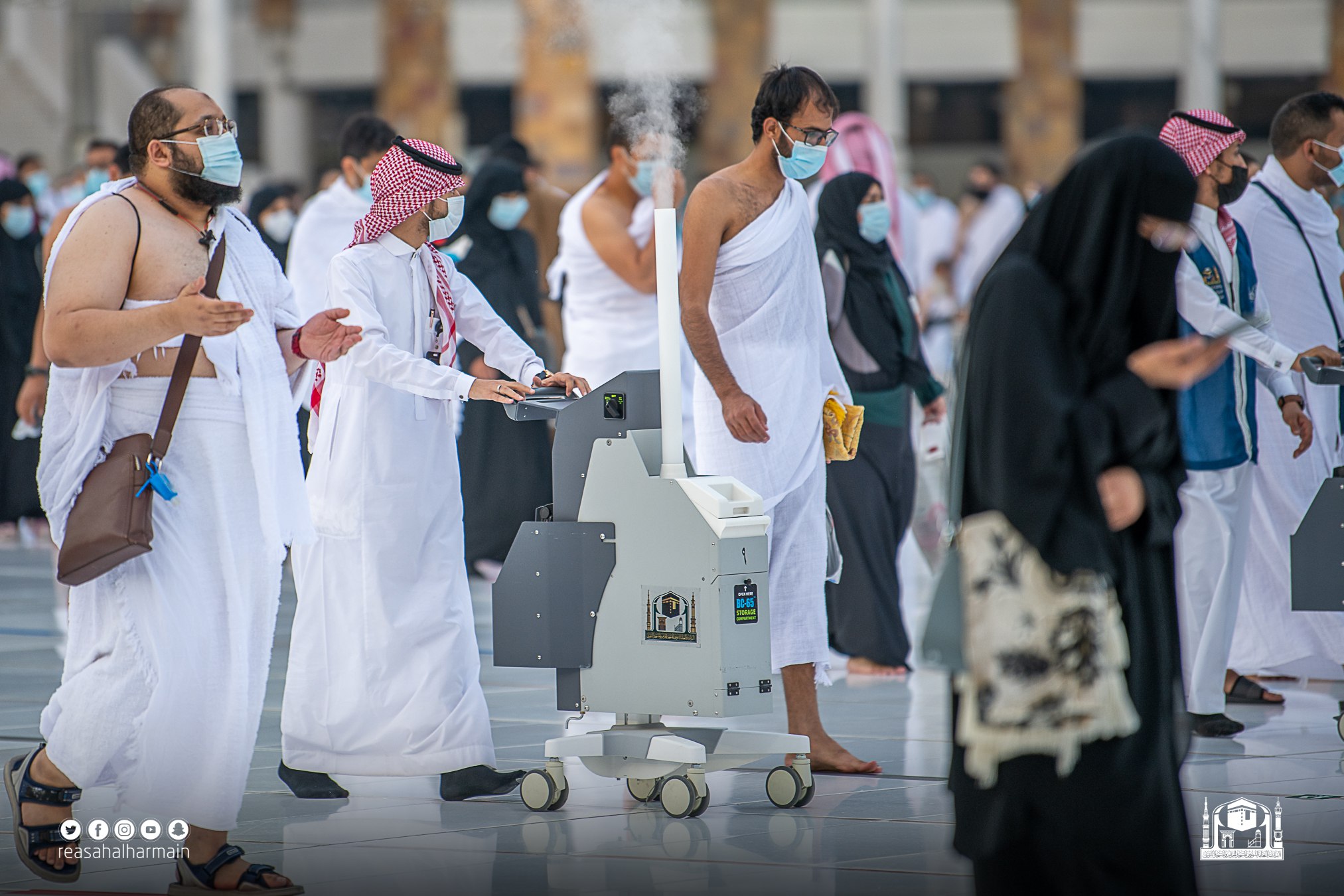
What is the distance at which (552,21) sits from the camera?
71.7 feet

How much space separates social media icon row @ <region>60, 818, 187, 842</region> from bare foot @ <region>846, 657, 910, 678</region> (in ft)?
11.4

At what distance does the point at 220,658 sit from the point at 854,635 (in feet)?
11.6

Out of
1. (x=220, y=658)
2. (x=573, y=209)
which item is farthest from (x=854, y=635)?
(x=220, y=658)

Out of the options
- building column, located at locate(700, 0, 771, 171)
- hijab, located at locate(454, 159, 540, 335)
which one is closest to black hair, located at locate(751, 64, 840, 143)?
hijab, located at locate(454, 159, 540, 335)

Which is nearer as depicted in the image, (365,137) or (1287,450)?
(1287,450)

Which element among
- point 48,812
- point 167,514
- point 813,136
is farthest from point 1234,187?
point 48,812

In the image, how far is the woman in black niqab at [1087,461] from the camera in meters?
3.23

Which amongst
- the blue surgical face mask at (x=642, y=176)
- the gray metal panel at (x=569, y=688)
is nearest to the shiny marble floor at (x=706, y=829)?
the gray metal panel at (x=569, y=688)

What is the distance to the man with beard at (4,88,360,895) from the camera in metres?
4.14

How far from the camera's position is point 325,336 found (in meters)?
4.57

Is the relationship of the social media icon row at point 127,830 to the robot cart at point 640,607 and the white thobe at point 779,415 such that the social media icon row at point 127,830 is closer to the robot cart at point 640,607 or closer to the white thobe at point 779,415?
the robot cart at point 640,607

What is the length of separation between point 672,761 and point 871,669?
8.61ft

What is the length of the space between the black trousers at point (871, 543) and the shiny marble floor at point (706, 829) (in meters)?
0.75

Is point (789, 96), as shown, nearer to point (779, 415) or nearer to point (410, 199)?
point (779, 415)
